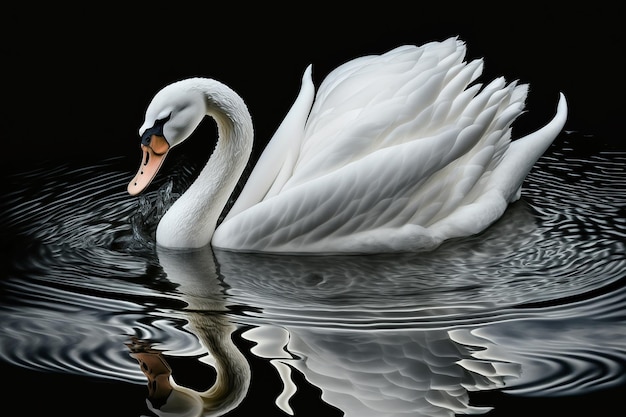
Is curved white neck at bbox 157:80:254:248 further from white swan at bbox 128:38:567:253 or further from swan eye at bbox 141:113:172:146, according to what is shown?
swan eye at bbox 141:113:172:146

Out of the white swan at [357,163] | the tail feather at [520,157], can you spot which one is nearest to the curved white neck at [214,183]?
the white swan at [357,163]

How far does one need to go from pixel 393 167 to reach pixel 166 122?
1342 mm

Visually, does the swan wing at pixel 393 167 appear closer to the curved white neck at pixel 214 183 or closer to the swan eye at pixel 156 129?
the curved white neck at pixel 214 183

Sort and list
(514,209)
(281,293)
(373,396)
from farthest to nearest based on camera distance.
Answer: (514,209), (281,293), (373,396)

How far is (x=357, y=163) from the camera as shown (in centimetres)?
892

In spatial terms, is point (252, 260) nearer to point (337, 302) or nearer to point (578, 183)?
point (337, 302)

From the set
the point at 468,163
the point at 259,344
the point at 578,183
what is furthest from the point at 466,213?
the point at 259,344

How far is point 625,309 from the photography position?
8234mm

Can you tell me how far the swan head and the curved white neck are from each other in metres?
0.14

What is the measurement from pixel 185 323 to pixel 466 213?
6.89 feet

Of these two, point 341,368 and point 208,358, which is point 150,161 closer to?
point 208,358

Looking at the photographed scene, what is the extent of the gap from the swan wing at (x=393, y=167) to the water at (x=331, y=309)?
14cm

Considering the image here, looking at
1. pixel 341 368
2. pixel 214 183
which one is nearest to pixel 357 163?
pixel 214 183

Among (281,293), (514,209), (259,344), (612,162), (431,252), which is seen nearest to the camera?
(259,344)
